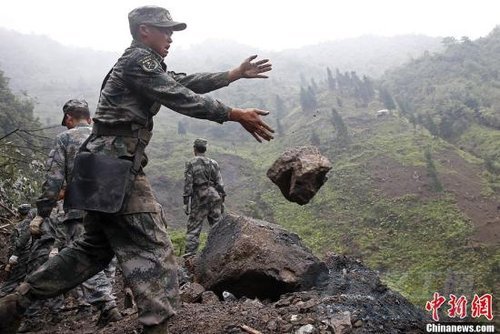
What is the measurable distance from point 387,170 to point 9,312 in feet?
77.3

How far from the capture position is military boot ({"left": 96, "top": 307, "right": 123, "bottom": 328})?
3930 mm

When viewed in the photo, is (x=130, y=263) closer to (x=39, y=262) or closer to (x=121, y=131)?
(x=121, y=131)

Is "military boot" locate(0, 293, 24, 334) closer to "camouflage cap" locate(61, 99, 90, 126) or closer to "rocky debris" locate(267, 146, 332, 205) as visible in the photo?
"camouflage cap" locate(61, 99, 90, 126)

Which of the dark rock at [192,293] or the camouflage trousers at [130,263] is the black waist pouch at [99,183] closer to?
the camouflage trousers at [130,263]

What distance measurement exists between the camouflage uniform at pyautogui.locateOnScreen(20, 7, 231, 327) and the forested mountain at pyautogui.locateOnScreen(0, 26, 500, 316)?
5220 mm

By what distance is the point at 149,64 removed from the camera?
2576 mm

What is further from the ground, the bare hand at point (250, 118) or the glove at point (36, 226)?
the bare hand at point (250, 118)

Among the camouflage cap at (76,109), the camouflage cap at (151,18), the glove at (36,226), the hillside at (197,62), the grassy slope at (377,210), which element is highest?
the hillside at (197,62)

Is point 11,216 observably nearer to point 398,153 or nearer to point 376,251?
point 376,251

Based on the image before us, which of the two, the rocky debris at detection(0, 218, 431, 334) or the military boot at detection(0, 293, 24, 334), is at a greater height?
the military boot at detection(0, 293, 24, 334)

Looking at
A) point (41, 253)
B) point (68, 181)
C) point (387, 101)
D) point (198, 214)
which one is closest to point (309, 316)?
point (68, 181)

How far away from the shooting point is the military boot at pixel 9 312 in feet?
8.46

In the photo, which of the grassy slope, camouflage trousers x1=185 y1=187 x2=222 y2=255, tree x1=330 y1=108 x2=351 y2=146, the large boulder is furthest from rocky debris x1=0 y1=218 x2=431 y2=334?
tree x1=330 y1=108 x2=351 y2=146

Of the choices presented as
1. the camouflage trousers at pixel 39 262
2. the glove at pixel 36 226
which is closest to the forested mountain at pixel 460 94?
the camouflage trousers at pixel 39 262
